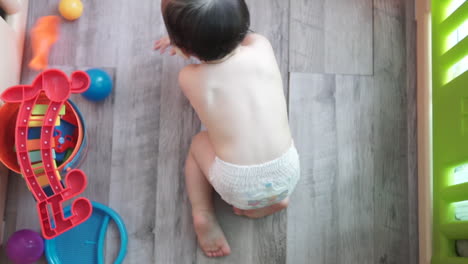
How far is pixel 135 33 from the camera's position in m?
1.17

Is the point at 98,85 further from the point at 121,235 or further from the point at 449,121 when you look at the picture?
the point at 449,121

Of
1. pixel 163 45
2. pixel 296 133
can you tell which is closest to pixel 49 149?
pixel 163 45

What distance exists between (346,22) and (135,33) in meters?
0.60

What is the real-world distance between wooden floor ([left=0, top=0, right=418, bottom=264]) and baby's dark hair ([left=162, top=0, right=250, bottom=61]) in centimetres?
42

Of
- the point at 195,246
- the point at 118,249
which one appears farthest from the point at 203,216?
the point at 118,249

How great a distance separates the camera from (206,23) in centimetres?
71

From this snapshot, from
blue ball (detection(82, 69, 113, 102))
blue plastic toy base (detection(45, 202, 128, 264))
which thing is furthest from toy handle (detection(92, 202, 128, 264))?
blue ball (detection(82, 69, 113, 102))

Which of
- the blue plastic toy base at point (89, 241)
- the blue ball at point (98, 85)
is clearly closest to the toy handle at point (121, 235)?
the blue plastic toy base at point (89, 241)

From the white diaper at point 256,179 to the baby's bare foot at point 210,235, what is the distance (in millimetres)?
151

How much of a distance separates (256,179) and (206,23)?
0.34 metres

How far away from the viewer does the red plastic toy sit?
901mm

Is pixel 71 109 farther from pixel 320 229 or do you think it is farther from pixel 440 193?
pixel 440 193

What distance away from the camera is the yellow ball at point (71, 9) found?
3.68ft

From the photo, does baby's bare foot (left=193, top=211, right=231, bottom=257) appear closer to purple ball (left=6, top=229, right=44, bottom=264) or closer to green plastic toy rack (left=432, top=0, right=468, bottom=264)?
purple ball (left=6, top=229, right=44, bottom=264)
